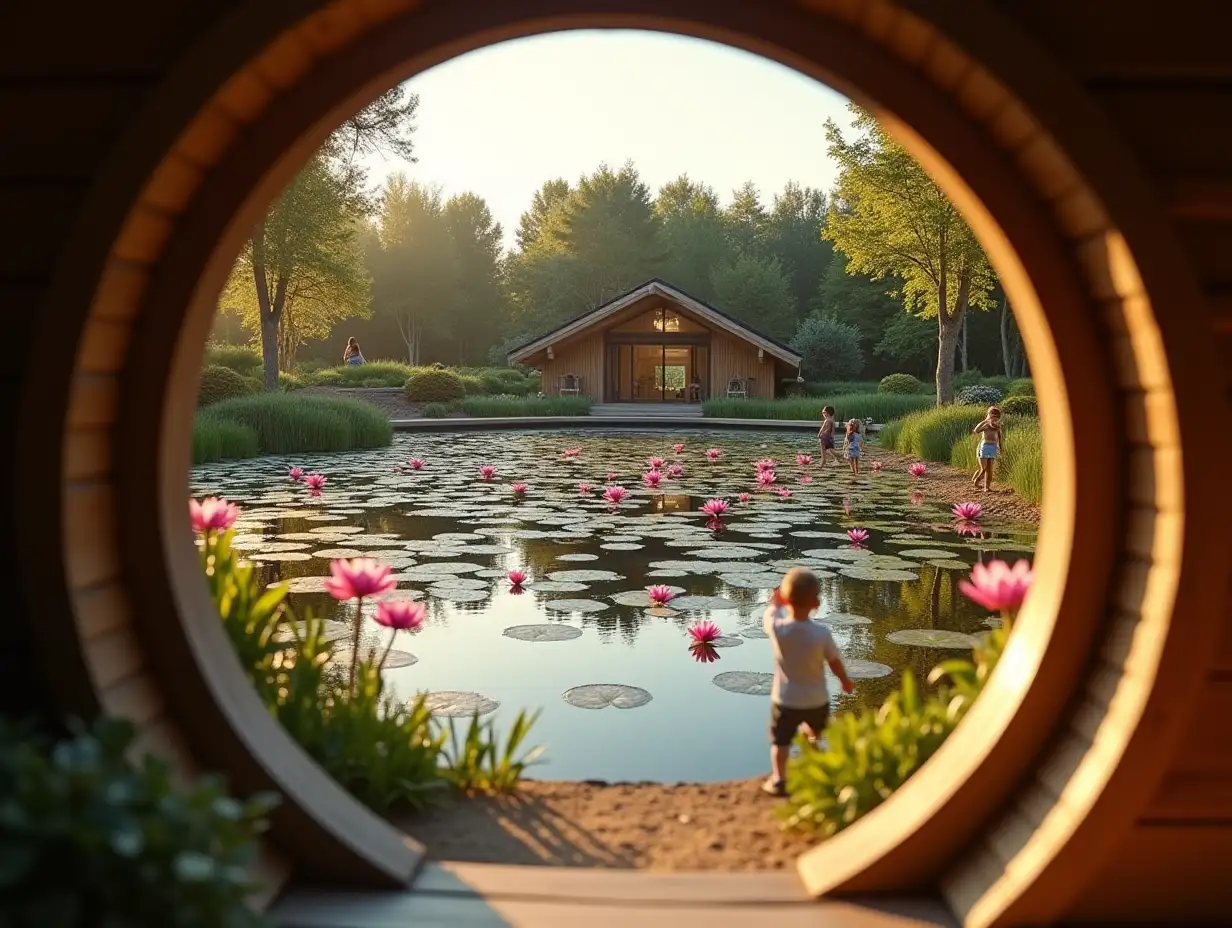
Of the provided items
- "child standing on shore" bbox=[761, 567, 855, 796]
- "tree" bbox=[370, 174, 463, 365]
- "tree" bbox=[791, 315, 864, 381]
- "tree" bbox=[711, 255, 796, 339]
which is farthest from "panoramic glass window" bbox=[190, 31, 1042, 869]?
"tree" bbox=[370, 174, 463, 365]

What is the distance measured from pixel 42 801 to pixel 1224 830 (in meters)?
1.96

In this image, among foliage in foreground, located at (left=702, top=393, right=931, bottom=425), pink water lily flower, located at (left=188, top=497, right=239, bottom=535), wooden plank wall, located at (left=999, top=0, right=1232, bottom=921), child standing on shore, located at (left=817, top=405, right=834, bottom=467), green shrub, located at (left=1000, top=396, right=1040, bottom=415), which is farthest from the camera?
foliage in foreground, located at (left=702, top=393, right=931, bottom=425)

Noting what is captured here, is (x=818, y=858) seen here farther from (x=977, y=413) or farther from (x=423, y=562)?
(x=977, y=413)

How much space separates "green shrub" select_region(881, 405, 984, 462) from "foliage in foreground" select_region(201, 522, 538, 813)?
36.6 feet

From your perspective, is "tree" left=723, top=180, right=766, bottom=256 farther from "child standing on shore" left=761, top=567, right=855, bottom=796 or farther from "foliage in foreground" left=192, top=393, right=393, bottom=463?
"child standing on shore" left=761, top=567, right=855, bottom=796

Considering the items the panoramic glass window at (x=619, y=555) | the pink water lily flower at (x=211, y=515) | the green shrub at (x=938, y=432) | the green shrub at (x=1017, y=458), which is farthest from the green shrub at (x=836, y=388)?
the pink water lily flower at (x=211, y=515)

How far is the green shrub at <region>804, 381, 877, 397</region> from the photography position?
29.2 metres

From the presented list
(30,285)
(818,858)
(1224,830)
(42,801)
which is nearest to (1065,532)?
(1224,830)

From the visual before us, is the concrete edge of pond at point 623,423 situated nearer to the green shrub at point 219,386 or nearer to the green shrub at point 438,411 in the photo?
the green shrub at point 438,411

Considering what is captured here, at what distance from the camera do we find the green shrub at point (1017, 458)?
911 cm

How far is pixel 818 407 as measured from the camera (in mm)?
23891

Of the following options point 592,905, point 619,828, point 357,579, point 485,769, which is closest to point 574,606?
point 485,769

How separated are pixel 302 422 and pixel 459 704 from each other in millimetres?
11894

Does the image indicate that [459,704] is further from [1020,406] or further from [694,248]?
[694,248]
